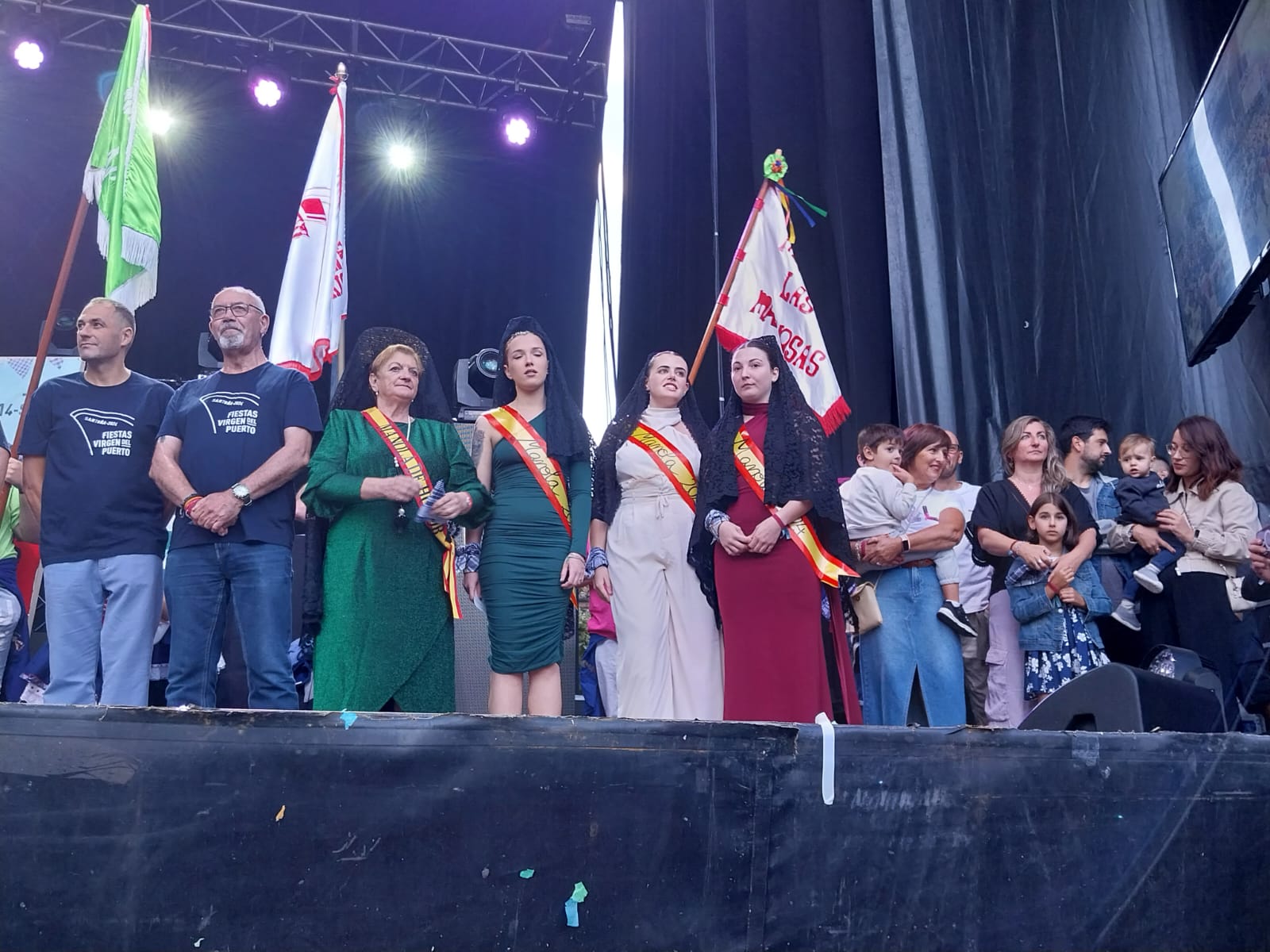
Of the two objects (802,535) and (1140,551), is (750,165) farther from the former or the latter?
(802,535)

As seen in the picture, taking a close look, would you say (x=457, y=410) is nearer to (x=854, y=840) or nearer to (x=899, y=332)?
(x=899, y=332)

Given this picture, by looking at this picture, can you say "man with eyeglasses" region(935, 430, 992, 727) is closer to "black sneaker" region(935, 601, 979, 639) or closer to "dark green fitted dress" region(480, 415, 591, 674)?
"black sneaker" region(935, 601, 979, 639)

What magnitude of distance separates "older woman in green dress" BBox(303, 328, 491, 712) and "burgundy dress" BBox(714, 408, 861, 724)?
74 cm

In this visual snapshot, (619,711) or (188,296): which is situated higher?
(188,296)

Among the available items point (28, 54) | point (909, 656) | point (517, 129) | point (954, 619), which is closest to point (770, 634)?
point (909, 656)

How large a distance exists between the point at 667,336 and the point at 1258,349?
2794mm

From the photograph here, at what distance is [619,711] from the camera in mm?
3270

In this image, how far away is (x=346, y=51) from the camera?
7602 mm

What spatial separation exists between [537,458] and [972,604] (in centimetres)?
167

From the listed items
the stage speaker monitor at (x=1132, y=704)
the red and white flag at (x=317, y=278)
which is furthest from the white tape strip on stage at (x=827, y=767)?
the red and white flag at (x=317, y=278)

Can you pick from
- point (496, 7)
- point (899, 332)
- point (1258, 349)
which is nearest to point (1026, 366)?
point (899, 332)

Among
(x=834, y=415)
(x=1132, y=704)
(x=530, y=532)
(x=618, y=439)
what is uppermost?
(x=834, y=415)

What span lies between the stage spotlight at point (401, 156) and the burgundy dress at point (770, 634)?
578 centimetres

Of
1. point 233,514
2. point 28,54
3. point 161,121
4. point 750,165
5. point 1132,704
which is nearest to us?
point 1132,704
